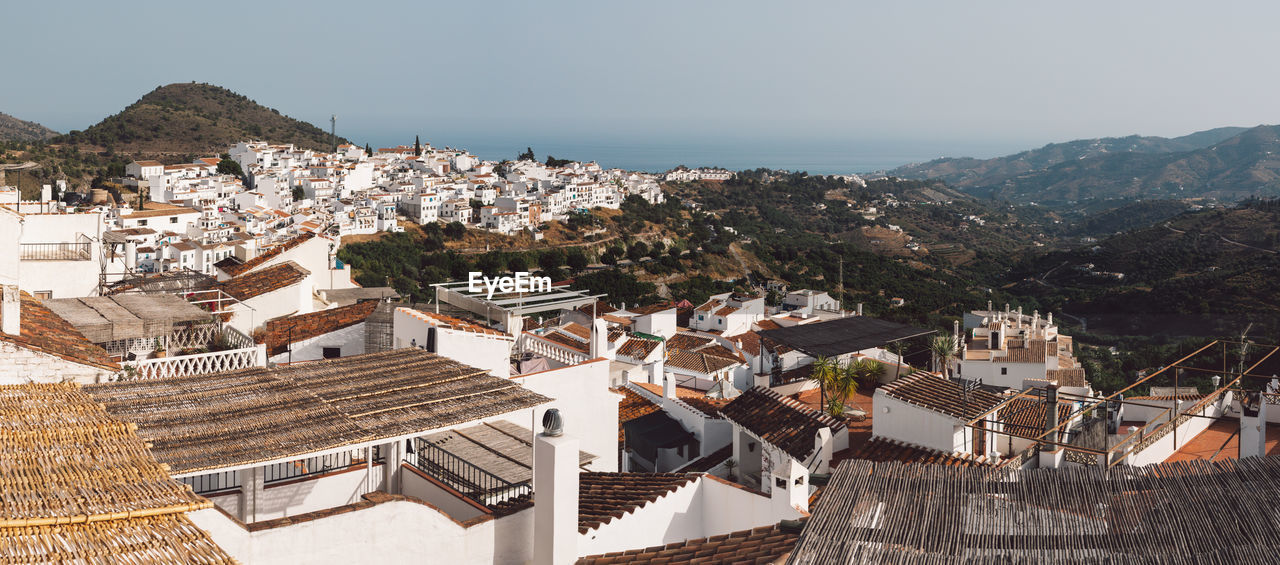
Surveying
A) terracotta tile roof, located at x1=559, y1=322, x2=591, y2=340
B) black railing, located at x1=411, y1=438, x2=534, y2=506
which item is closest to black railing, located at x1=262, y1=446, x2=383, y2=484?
black railing, located at x1=411, y1=438, x2=534, y2=506

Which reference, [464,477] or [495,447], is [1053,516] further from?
[495,447]

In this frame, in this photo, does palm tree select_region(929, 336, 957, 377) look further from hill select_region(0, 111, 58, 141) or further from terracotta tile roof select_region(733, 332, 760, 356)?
hill select_region(0, 111, 58, 141)

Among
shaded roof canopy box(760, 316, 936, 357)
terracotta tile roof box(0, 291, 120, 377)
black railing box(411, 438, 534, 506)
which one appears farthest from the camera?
shaded roof canopy box(760, 316, 936, 357)

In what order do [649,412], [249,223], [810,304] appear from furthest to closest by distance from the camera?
1. [249,223]
2. [810,304]
3. [649,412]

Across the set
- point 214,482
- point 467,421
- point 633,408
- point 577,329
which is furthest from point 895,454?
point 577,329

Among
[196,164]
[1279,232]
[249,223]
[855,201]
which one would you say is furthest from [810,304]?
[855,201]

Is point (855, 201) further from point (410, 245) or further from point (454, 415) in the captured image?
point (454, 415)
